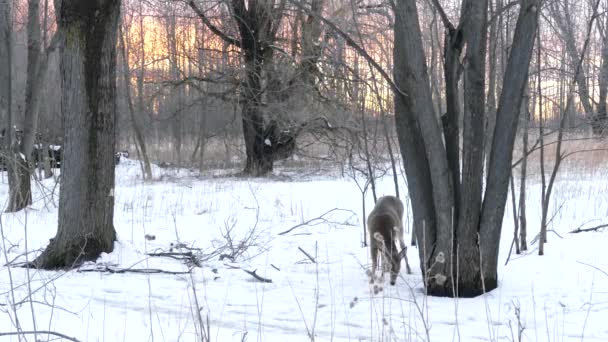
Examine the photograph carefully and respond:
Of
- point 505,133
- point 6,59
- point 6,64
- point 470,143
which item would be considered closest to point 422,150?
point 470,143

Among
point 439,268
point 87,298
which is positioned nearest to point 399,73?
point 439,268

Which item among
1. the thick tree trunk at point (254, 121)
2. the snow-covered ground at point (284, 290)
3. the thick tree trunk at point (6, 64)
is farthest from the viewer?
the thick tree trunk at point (254, 121)

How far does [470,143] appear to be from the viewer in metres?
5.90

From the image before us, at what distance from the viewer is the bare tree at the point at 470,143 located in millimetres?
5816

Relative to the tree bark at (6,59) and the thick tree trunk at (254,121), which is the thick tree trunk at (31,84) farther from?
the thick tree trunk at (254,121)

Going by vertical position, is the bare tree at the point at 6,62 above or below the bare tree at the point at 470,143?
above

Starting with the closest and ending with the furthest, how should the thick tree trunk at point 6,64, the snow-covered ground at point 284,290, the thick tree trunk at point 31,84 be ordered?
1. the snow-covered ground at point 284,290
2. the thick tree trunk at point 6,64
3. the thick tree trunk at point 31,84

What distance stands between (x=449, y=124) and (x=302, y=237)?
12.0ft

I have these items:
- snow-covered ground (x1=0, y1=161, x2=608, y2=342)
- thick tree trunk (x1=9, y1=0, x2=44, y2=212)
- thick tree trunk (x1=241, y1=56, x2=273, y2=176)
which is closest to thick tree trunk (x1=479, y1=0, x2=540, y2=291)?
snow-covered ground (x1=0, y1=161, x2=608, y2=342)

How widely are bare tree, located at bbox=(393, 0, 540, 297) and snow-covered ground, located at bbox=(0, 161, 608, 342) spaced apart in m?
0.34

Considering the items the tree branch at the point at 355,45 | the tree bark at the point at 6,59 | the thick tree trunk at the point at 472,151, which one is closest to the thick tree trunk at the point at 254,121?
the tree bark at the point at 6,59

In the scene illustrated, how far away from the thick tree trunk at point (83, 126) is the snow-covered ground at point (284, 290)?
0.34 m

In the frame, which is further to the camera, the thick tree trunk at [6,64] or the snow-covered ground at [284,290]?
the thick tree trunk at [6,64]

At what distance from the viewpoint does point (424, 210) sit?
6.16 metres
